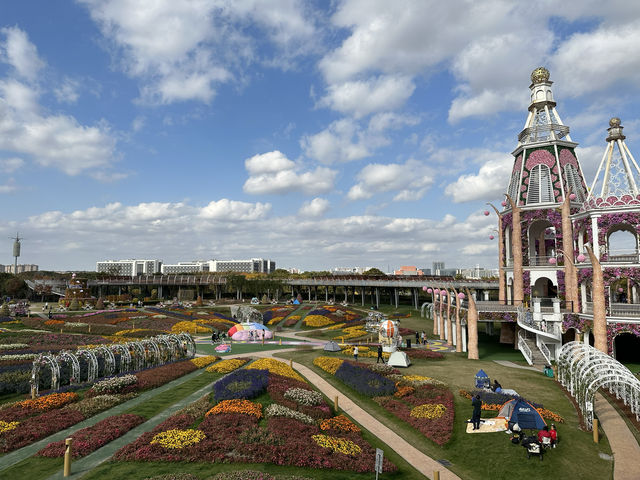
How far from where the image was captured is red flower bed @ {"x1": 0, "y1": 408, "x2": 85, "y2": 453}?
1698cm

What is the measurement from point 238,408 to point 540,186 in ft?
148

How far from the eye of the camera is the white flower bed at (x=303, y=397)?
2308 centimetres

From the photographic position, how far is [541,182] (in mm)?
48094

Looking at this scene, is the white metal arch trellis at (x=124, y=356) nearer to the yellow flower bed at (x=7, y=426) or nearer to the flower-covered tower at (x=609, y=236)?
the yellow flower bed at (x=7, y=426)

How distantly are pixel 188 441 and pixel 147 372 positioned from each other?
15569 millimetres

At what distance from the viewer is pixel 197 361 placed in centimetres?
3528

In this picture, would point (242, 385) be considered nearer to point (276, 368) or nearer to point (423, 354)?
point (276, 368)

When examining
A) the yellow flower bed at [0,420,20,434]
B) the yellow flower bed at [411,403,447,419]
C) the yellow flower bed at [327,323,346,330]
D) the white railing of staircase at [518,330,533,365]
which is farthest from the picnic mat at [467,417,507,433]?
the yellow flower bed at [327,323,346,330]

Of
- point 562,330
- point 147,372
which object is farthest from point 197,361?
point 562,330

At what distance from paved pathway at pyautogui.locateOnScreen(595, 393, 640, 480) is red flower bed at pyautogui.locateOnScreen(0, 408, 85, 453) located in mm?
25713

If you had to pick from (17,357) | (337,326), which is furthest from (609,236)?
(17,357)

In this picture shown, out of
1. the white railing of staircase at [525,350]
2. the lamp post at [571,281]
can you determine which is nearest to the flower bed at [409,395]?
the white railing of staircase at [525,350]

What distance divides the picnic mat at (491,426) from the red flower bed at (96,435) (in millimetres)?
17625

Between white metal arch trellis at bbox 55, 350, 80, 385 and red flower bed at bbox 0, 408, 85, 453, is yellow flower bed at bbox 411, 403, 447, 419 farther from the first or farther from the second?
white metal arch trellis at bbox 55, 350, 80, 385
